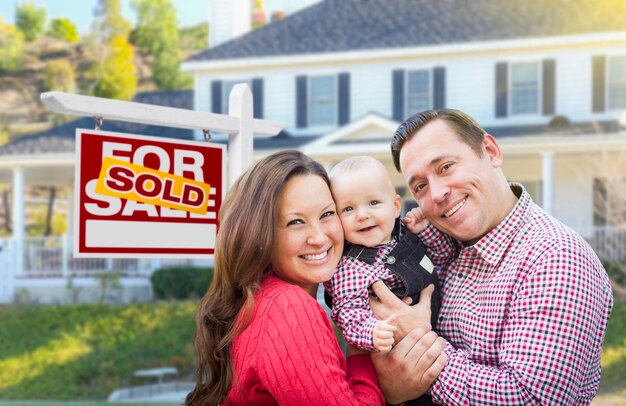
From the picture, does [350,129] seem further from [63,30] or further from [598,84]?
[63,30]

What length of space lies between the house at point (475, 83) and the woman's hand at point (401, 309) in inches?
676

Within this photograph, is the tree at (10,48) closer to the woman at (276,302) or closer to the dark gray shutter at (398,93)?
the dark gray shutter at (398,93)

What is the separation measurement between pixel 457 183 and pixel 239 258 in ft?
2.62

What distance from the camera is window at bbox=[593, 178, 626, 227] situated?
20.1 m

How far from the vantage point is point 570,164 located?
2191 centimetres

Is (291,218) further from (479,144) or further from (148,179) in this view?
(148,179)

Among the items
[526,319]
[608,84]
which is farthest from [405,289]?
[608,84]

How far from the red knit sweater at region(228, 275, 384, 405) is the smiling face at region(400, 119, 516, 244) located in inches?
24.7

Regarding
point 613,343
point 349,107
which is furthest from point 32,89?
point 613,343

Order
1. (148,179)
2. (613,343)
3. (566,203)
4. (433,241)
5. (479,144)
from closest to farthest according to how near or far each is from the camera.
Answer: (479,144), (433,241), (148,179), (613,343), (566,203)

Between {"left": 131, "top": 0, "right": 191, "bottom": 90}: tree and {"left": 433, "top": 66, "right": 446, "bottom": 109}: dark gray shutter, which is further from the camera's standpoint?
{"left": 131, "top": 0, "right": 191, "bottom": 90}: tree

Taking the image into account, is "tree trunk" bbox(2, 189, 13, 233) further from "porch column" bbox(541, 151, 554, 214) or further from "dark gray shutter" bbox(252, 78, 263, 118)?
"porch column" bbox(541, 151, 554, 214)

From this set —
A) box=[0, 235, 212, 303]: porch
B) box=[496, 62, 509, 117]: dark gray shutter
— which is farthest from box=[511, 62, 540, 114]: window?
box=[0, 235, 212, 303]: porch

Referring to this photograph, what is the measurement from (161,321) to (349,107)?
24.4 ft
